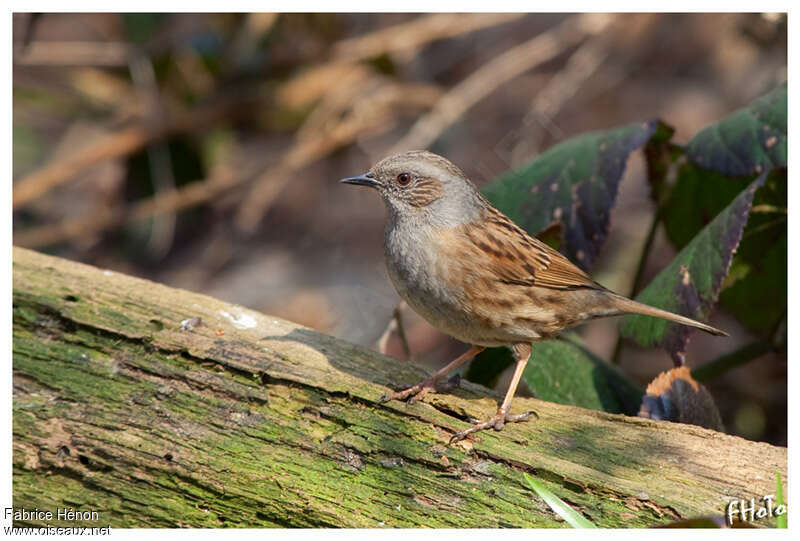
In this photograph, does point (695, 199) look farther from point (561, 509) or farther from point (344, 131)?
point (344, 131)

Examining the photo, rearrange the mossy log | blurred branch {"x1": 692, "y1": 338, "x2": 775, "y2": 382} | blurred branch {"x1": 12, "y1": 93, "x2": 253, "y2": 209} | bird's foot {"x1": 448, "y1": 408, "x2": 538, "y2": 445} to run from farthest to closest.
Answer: blurred branch {"x1": 12, "y1": 93, "x2": 253, "y2": 209}, blurred branch {"x1": 692, "y1": 338, "x2": 775, "y2": 382}, bird's foot {"x1": 448, "y1": 408, "x2": 538, "y2": 445}, the mossy log

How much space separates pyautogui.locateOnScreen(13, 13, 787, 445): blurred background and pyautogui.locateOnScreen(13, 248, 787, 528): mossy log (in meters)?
2.43

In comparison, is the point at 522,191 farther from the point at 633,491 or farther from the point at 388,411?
the point at 633,491

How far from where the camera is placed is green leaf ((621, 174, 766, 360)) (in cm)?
339

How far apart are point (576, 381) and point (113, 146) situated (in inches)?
168

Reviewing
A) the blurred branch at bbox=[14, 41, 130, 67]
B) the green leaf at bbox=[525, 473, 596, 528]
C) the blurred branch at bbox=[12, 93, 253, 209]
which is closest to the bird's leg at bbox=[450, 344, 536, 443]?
the green leaf at bbox=[525, 473, 596, 528]

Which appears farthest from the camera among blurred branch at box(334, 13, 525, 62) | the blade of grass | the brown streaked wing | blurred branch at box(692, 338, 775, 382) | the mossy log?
blurred branch at box(334, 13, 525, 62)

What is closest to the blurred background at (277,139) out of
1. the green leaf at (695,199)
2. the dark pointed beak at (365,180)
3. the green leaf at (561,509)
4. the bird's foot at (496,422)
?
the green leaf at (695,199)

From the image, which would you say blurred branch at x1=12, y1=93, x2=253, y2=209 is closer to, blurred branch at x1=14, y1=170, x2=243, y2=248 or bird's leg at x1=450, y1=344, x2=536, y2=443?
blurred branch at x1=14, y1=170, x2=243, y2=248

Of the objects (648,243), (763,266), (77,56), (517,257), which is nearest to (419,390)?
(517,257)

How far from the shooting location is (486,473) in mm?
2998

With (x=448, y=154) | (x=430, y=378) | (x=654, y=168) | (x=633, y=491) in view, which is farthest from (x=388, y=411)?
(x=448, y=154)

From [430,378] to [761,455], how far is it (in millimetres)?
1300

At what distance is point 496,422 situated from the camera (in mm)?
3186
